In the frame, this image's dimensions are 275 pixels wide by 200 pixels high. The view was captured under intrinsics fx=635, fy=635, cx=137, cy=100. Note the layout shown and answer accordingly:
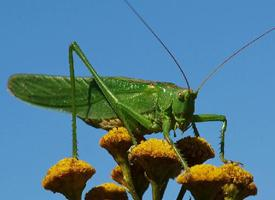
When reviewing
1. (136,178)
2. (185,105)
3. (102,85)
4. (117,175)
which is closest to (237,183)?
(136,178)

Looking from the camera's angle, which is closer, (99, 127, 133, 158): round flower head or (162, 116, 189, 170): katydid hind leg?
(162, 116, 189, 170): katydid hind leg

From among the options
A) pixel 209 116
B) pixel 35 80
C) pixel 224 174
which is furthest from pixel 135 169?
pixel 35 80

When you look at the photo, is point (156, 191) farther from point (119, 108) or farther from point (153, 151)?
point (119, 108)

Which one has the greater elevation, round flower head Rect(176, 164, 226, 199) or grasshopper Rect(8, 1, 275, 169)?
grasshopper Rect(8, 1, 275, 169)

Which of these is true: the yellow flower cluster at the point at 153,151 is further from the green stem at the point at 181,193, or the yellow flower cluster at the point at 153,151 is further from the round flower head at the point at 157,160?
the green stem at the point at 181,193

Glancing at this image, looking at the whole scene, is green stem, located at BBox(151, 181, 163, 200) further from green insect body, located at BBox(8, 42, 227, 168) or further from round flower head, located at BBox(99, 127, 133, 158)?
green insect body, located at BBox(8, 42, 227, 168)

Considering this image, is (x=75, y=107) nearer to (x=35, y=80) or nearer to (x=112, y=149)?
(x=35, y=80)

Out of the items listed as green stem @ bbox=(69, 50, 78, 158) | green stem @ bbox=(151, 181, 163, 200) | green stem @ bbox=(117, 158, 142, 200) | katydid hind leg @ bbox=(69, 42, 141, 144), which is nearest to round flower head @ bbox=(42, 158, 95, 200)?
green stem @ bbox=(117, 158, 142, 200)

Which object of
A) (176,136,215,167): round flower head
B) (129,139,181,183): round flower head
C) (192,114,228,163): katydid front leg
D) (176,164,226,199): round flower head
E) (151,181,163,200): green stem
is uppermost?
(192,114,228,163): katydid front leg
